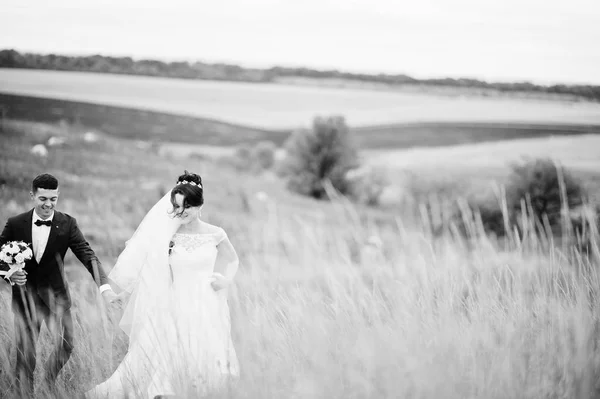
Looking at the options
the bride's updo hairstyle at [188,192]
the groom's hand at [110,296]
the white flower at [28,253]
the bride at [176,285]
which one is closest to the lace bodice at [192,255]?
the bride at [176,285]

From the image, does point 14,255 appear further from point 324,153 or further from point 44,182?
point 324,153

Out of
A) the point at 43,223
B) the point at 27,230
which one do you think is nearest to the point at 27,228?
the point at 27,230

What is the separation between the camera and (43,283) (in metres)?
3.48

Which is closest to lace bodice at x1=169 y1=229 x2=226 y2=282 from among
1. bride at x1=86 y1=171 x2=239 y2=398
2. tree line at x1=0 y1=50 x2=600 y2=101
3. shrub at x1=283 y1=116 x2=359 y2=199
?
bride at x1=86 y1=171 x2=239 y2=398

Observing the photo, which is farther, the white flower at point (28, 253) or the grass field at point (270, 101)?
the grass field at point (270, 101)

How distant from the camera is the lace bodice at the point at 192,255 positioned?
376 centimetres

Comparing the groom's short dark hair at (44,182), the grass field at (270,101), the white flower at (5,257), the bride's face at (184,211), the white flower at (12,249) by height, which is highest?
the grass field at (270,101)

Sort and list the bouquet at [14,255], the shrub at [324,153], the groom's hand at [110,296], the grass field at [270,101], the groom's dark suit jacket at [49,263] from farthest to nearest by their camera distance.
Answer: the shrub at [324,153] < the grass field at [270,101] < the groom's hand at [110,296] < the groom's dark suit jacket at [49,263] < the bouquet at [14,255]

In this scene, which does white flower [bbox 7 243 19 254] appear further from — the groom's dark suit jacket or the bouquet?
the groom's dark suit jacket

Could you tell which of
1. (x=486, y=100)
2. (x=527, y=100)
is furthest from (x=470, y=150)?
(x=527, y=100)

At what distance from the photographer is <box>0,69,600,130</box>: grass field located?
14984 millimetres

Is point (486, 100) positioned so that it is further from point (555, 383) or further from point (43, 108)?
point (555, 383)

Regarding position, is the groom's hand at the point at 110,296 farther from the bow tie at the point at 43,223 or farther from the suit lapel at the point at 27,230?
the bow tie at the point at 43,223

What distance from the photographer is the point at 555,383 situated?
2.58m
